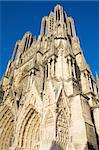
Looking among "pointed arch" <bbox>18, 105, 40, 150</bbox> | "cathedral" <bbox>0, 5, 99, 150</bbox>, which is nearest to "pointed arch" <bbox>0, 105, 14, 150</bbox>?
"cathedral" <bbox>0, 5, 99, 150</bbox>

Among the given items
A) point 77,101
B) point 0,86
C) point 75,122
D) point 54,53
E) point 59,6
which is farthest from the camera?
point 59,6

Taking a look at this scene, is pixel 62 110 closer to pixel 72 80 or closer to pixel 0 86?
pixel 72 80

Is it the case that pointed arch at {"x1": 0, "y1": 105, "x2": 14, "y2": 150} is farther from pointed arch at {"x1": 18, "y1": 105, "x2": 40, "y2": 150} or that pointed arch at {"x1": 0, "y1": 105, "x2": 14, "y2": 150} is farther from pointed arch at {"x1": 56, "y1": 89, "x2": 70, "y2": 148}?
pointed arch at {"x1": 56, "y1": 89, "x2": 70, "y2": 148}

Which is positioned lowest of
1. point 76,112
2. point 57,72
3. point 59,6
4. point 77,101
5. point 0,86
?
point 76,112

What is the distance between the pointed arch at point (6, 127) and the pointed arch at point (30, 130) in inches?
119

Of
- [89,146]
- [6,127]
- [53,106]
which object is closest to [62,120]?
[53,106]

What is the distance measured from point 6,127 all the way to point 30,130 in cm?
369

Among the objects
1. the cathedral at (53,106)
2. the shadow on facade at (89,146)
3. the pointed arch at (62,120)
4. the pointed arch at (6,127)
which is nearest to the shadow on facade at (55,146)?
the cathedral at (53,106)

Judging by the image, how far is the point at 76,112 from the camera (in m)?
10.5

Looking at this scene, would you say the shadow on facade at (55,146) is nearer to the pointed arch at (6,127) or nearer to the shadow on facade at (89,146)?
the shadow on facade at (89,146)

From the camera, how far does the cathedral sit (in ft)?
31.7

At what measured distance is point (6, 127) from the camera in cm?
1561

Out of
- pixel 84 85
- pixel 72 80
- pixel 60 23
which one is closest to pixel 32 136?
pixel 72 80

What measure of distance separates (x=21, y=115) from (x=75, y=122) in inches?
166
